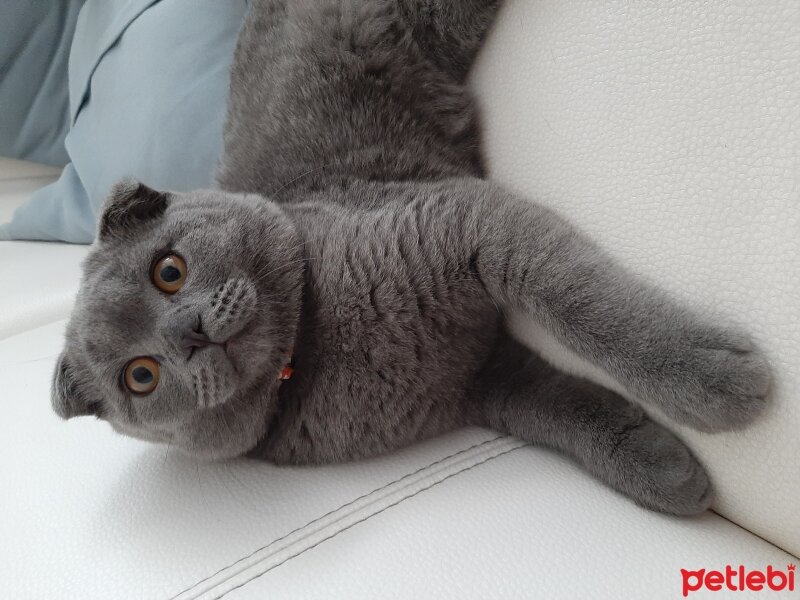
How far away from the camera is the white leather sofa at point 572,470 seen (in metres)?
0.64

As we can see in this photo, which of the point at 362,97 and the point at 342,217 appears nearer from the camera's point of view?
the point at 342,217

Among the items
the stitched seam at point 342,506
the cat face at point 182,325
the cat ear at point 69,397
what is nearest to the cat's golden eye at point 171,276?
the cat face at point 182,325

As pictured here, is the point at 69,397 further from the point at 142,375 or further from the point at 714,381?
the point at 714,381

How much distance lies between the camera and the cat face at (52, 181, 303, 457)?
0.78 m

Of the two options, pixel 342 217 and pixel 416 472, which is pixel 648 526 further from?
pixel 342 217

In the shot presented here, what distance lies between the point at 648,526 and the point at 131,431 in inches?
26.9

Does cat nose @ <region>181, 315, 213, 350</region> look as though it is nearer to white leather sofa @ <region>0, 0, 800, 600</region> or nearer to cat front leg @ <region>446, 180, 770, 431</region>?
white leather sofa @ <region>0, 0, 800, 600</region>

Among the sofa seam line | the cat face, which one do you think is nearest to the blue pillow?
the cat face

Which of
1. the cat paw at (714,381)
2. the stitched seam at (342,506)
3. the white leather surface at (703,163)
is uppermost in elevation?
the white leather surface at (703,163)

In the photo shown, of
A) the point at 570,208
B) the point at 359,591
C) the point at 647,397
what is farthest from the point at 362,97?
the point at 359,591

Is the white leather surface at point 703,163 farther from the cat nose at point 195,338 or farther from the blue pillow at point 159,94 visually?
the blue pillow at point 159,94

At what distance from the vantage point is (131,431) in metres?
0.84

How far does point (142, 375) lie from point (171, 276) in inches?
5.5

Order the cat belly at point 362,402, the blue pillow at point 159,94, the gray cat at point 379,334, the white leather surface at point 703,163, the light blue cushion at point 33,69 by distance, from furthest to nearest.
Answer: the light blue cushion at point 33,69
the blue pillow at point 159,94
the cat belly at point 362,402
the gray cat at point 379,334
the white leather surface at point 703,163
